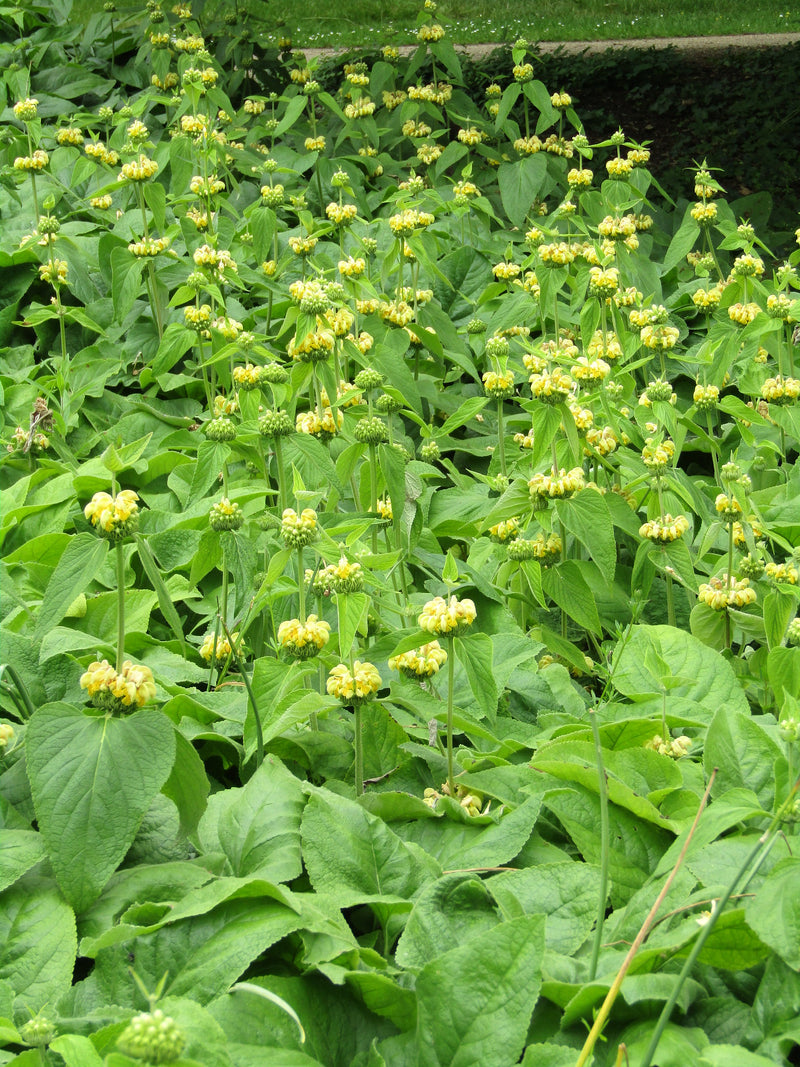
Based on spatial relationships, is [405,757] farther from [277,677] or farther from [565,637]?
[565,637]

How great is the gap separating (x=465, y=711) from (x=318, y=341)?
0.88m

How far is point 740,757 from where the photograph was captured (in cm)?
170

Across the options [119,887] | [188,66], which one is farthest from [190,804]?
[188,66]

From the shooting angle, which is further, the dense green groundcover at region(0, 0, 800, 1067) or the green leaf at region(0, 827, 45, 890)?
the green leaf at region(0, 827, 45, 890)

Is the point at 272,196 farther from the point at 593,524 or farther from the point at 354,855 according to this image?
the point at 354,855

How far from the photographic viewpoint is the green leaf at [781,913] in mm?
1238

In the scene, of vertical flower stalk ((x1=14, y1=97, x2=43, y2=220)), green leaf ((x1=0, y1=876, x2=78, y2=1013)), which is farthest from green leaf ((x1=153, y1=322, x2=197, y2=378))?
green leaf ((x1=0, y1=876, x2=78, y2=1013))

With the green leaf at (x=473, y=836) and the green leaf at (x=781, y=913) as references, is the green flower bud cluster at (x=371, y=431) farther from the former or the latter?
the green leaf at (x=781, y=913)

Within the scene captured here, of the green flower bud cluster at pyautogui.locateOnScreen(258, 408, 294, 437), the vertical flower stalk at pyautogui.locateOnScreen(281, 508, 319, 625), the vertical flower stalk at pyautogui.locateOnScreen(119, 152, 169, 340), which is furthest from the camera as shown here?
the vertical flower stalk at pyautogui.locateOnScreen(119, 152, 169, 340)

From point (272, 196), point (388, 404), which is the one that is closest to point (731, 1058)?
point (388, 404)

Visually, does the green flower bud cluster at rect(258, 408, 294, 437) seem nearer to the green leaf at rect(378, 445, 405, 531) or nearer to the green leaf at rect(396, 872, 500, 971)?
the green leaf at rect(378, 445, 405, 531)

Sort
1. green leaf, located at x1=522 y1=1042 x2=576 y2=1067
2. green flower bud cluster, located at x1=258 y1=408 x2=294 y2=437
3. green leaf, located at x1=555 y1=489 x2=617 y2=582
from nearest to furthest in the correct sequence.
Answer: green leaf, located at x1=522 y1=1042 x2=576 y2=1067 → green flower bud cluster, located at x1=258 y1=408 x2=294 y2=437 → green leaf, located at x1=555 y1=489 x2=617 y2=582

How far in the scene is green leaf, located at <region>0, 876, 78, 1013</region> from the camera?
136 cm

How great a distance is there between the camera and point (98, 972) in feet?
4.49
